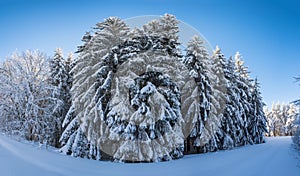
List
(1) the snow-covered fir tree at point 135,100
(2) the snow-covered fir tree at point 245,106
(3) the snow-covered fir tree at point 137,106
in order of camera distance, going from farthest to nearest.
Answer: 1. (2) the snow-covered fir tree at point 245,106
2. (1) the snow-covered fir tree at point 135,100
3. (3) the snow-covered fir tree at point 137,106

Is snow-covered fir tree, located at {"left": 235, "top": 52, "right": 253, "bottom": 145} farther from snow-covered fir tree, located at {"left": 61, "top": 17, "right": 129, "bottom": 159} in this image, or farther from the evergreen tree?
snow-covered fir tree, located at {"left": 61, "top": 17, "right": 129, "bottom": 159}

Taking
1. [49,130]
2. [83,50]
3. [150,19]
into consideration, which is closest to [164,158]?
[83,50]

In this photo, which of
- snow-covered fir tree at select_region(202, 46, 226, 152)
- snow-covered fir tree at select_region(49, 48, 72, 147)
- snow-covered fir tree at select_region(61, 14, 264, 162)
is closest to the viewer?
snow-covered fir tree at select_region(61, 14, 264, 162)

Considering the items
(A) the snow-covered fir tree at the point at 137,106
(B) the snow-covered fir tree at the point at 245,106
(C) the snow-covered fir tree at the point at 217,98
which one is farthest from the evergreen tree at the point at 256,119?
(A) the snow-covered fir tree at the point at 137,106

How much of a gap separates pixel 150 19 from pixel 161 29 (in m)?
1.21

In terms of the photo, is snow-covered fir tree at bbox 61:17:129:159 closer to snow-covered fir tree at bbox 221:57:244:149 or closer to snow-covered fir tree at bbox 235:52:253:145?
snow-covered fir tree at bbox 221:57:244:149

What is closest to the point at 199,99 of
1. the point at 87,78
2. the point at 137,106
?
the point at 137,106

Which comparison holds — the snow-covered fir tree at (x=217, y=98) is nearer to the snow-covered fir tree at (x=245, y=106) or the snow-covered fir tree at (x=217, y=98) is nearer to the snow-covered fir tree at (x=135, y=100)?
the snow-covered fir tree at (x=135, y=100)

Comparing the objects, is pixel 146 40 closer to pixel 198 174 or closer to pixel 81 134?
pixel 81 134

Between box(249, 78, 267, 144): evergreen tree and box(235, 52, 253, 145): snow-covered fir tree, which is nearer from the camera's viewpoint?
box(235, 52, 253, 145): snow-covered fir tree

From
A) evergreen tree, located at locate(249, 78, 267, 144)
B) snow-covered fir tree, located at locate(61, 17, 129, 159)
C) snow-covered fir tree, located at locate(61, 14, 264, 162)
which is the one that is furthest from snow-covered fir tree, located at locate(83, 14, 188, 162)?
evergreen tree, located at locate(249, 78, 267, 144)

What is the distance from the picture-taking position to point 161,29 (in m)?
18.8

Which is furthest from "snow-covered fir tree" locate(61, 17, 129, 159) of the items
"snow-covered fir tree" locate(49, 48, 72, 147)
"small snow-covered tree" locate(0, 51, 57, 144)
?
"snow-covered fir tree" locate(49, 48, 72, 147)

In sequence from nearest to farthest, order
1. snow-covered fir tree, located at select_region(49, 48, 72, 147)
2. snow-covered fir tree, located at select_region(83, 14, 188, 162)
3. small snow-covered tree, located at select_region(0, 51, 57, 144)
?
snow-covered fir tree, located at select_region(83, 14, 188, 162) → small snow-covered tree, located at select_region(0, 51, 57, 144) → snow-covered fir tree, located at select_region(49, 48, 72, 147)
